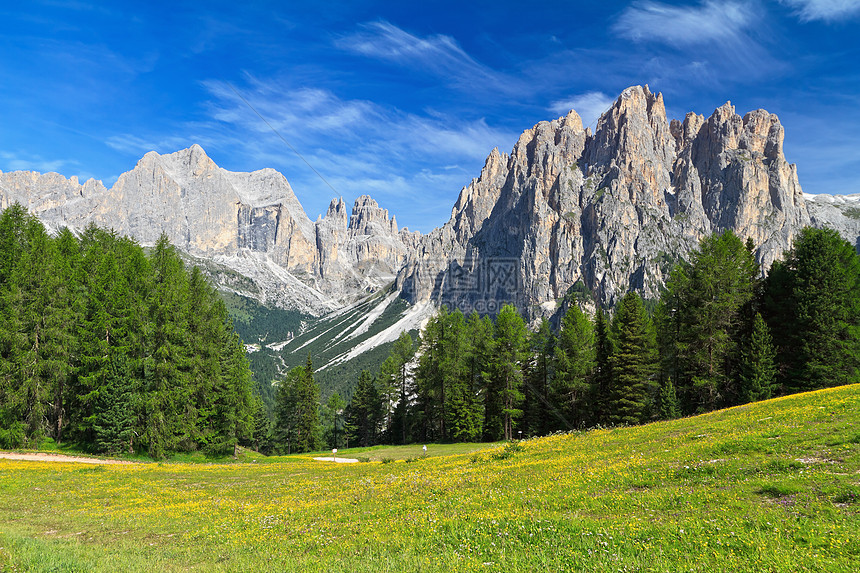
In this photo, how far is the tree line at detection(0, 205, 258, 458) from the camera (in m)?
36.8

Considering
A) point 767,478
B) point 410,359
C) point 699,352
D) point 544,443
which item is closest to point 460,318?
point 410,359

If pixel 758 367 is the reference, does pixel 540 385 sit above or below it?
below

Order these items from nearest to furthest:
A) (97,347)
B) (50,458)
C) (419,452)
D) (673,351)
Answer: (50,458) → (97,347) → (419,452) → (673,351)

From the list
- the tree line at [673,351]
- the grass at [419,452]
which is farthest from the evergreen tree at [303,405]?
the grass at [419,452]

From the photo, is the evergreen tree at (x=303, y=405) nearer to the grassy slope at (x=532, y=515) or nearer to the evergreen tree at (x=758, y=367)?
the grassy slope at (x=532, y=515)

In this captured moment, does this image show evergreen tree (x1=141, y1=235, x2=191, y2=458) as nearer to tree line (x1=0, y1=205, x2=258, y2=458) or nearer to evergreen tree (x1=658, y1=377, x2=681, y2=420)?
tree line (x1=0, y1=205, x2=258, y2=458)

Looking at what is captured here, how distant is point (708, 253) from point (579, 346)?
17503 millimetres

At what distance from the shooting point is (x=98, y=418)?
121 ft

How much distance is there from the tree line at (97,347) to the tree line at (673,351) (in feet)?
104

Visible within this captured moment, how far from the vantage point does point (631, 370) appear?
48469mm

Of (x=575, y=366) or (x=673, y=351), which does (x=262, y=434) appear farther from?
(x=673, y=351)

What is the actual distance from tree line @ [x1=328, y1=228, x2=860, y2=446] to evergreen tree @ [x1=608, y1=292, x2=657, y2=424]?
0.50 feet

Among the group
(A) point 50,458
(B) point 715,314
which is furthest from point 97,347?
(B) point 715,314

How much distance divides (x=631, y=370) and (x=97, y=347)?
52529 millimetres
